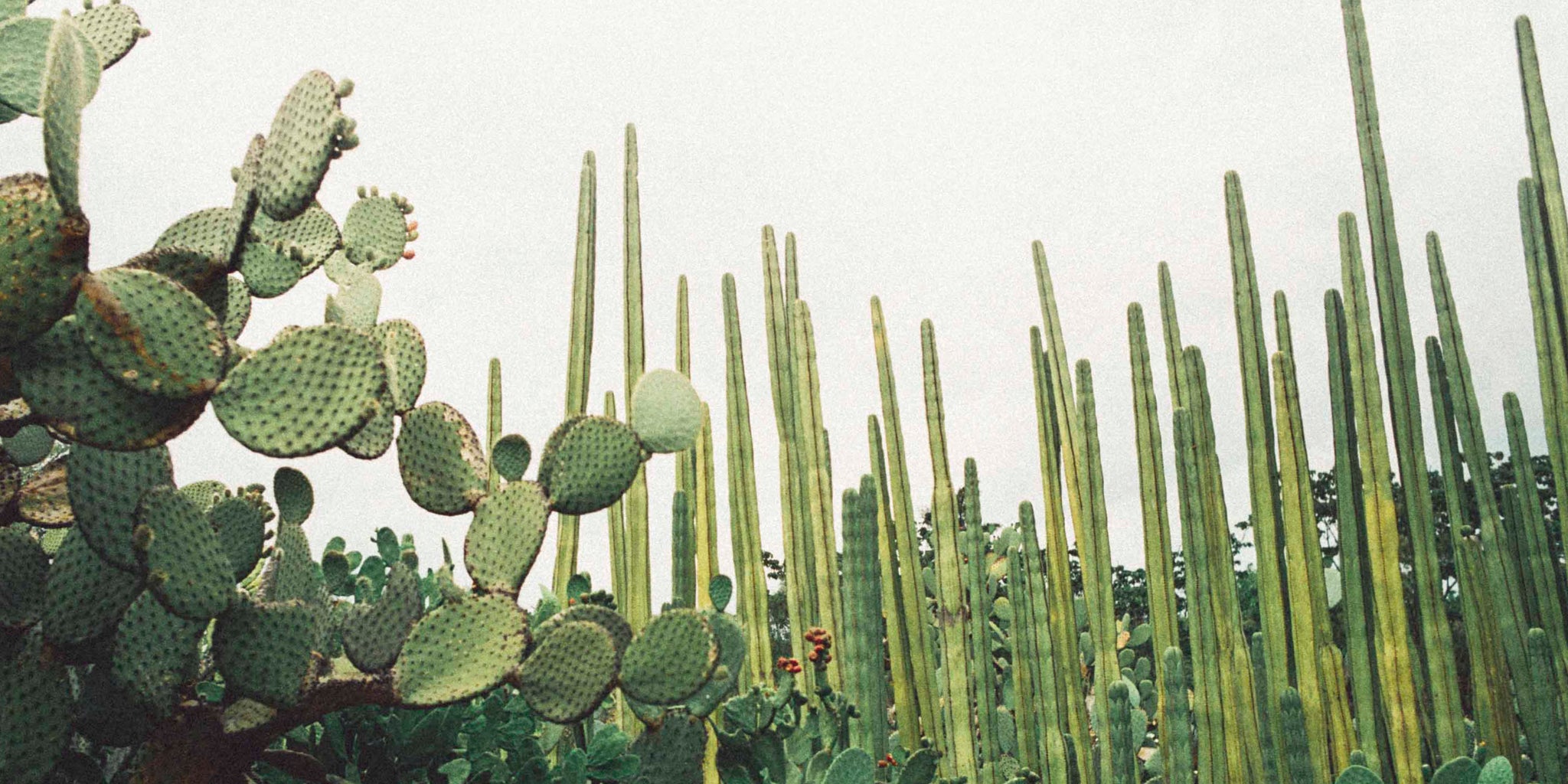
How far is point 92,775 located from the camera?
46.8 inches

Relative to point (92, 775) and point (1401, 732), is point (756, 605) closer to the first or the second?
point (1401, 732)

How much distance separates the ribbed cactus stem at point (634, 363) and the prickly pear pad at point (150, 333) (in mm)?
1313

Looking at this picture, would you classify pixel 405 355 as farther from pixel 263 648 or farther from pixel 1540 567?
pixel 1540 567

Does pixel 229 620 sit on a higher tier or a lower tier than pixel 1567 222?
lower

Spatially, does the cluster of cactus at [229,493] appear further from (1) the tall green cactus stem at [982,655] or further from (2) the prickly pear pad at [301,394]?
(1) the tall green cactus stem at [982,655]

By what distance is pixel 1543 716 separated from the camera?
6.55ft

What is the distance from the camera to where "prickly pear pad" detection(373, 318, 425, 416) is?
1329mm

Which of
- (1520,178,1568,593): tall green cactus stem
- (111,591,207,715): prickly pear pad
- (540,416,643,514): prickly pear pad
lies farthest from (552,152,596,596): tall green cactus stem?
(1520,178,1568,593): tall green cactus stem

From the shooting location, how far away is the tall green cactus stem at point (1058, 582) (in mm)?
2188

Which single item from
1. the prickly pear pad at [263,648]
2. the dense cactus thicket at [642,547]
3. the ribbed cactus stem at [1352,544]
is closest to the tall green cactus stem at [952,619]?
the dense cactus thicket at [642,547]

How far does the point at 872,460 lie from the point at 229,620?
158 centimetres

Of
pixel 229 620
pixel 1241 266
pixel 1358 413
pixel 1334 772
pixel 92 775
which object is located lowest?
pixel 1334 772

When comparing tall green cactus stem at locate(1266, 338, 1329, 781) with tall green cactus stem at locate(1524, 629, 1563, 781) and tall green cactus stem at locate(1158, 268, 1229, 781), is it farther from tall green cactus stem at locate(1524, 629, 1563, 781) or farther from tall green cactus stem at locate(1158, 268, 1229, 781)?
tall green cactus stem at locate(1524, 629, 1563, 781)

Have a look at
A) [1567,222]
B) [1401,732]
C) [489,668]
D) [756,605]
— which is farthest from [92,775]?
[1567,222]
